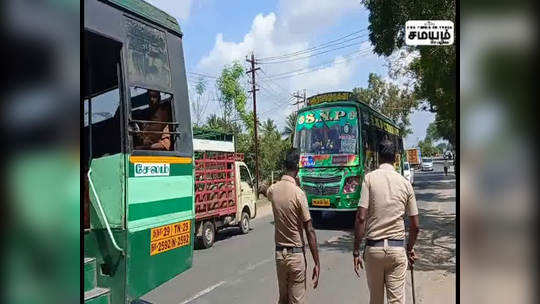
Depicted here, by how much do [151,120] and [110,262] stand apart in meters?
1.16

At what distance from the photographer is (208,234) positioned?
7773 millimetres

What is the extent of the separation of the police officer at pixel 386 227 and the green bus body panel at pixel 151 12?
2065 millimetres

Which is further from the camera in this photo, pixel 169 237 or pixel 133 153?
pixel 169 237

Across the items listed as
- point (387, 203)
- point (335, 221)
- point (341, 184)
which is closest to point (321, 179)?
point (341, 184)

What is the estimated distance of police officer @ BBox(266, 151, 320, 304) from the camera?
11.5 feet

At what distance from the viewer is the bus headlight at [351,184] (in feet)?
31.6

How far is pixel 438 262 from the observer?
514cm

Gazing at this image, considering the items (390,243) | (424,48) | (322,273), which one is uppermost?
(424,48)

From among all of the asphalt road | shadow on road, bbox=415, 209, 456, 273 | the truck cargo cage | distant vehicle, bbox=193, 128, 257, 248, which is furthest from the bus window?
shadow on road, bbox=415, 209, 456, 273

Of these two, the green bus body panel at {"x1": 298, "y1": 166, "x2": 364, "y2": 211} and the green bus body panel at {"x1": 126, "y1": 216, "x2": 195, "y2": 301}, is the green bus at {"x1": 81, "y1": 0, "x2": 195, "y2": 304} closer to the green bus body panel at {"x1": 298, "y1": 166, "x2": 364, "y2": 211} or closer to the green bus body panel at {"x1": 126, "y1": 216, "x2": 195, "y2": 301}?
the green bus body panel at {"x1": 126, "y1": 216, "x2": 195, "y2": 301}

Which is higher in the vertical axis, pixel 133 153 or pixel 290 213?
pixel 133 153

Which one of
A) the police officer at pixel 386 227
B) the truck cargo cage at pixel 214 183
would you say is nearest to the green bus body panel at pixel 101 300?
the police officer at pixel 386 227

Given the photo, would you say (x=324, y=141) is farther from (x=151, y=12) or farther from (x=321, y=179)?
(x=151, y=12)
